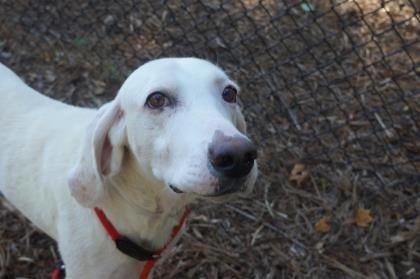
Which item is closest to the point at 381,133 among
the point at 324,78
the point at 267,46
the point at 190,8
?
the point at 324,78

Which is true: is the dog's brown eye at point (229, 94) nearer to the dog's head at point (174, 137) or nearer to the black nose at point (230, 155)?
the dog's head at point (174, 137)

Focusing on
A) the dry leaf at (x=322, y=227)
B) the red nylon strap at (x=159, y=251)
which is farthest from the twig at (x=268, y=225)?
the red nylon strap at (x=159, y=251)

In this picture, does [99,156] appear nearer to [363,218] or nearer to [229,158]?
[229,158]

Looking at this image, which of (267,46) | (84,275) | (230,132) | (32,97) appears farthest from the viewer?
(267,46)

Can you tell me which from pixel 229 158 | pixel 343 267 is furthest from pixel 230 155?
pixel 343 267

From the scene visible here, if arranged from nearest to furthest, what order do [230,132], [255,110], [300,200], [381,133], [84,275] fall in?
[230,132]
[84,275]
[300,200]
[381,133]
[255,110]

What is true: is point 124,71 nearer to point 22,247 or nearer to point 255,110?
point 255,110

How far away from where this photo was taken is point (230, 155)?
173cm

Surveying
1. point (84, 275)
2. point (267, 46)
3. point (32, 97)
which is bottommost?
point (267, 46)

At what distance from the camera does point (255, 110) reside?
13.3 feet

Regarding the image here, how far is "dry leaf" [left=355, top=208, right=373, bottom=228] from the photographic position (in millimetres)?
3393

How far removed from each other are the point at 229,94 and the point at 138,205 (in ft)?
1.83

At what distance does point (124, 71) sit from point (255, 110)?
1073 millimetres

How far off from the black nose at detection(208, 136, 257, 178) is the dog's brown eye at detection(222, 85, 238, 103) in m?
0.43
